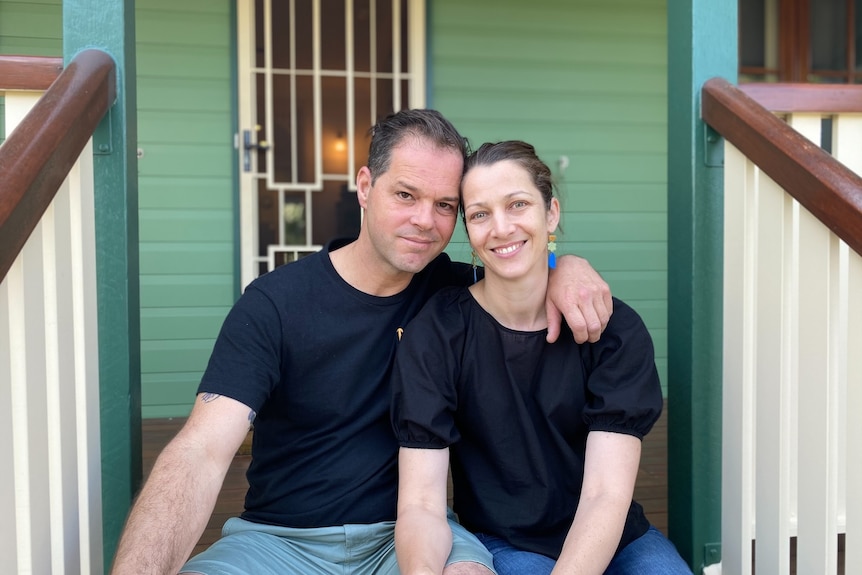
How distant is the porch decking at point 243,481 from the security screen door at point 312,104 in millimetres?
959

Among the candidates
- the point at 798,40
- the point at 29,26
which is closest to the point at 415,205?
the point at 29,26

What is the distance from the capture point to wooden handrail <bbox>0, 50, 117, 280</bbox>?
125 cm

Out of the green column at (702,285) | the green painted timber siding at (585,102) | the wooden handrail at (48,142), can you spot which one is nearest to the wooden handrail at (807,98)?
the green column at (702,285)

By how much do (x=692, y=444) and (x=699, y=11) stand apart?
1123 mm

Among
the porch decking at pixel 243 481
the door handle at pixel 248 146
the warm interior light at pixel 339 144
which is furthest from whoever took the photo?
the warm interior light at pixel 339 144

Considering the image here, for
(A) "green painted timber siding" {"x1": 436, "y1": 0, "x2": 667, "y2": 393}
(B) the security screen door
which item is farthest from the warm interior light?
(A) "green painted timber siding" {"x1": 436, "y1": 0, "x2": 667, "y2": 393}

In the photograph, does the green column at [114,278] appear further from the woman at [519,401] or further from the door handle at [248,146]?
the door handle at [248,146]

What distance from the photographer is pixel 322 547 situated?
1.65 meters

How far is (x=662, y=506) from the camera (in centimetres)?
247

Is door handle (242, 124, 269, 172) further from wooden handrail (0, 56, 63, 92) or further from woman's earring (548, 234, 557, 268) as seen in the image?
woman's earring (548, 234, 557, 268)

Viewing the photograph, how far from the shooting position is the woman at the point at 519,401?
1.57 metres

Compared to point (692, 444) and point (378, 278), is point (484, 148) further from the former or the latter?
point (692, 444)

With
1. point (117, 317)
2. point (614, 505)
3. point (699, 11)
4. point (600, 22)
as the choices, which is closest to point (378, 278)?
point (117, 317)

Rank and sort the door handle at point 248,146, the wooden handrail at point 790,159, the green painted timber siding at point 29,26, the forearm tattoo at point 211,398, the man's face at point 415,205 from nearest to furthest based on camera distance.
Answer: the wooden handrail at point 790,159 < the forearm tattoo at point 211,398 < the man's face at point 415,205 < the green painted timber siding at point 29,26 < the door handle at point 248,146
